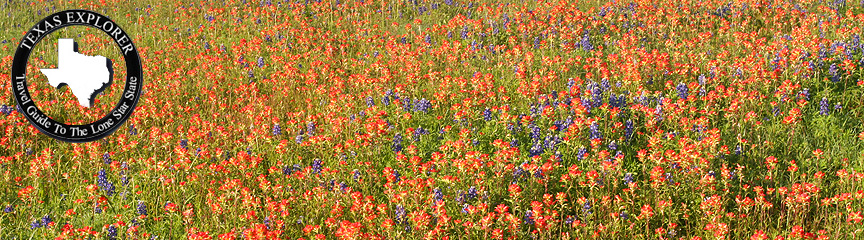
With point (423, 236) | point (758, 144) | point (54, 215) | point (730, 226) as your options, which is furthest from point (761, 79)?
point (54, 215)

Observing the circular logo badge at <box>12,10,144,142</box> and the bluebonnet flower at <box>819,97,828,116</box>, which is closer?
the bluebonnet flower at <box>819,97,828,116</box>

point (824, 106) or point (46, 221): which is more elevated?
point (46, 221)

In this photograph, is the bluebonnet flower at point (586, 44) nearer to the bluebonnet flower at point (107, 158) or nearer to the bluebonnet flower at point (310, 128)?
the bluebonnet flower at point (310, 128)

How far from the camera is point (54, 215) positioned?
4594 millimetres

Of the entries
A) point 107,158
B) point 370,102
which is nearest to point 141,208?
point 107,158

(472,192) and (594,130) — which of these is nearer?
(472,192)

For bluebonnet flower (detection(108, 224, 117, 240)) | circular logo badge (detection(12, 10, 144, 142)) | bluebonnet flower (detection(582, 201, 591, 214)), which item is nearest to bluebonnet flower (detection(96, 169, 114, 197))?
bluebonnet flower (detection(108, 224, 117, 240))

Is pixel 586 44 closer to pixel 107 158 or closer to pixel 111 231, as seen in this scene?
pixel 107 158

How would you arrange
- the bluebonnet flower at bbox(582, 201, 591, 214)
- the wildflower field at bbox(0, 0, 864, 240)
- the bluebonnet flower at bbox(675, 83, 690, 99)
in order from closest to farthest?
the bluebonnet flower at bbox(582, 201, 591, 214) → the wildflower field at bbox(0, 0, 864, 240) → the bluebonnet flower at bbox(675, 83, 690, 99)

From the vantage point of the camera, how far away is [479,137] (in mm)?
5391

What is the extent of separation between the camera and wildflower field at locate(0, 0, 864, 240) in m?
4.28

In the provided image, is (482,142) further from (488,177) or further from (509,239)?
(509,239)

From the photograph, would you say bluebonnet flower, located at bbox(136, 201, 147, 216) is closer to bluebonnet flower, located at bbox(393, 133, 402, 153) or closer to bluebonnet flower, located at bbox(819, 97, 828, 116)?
bluebonnet flower, located at bbox(393, 133, 402, 153)

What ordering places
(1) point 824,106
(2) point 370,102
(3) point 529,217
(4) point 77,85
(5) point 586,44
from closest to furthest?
(3) point 529,217, (1) point 824,106, (2) point 370,102, (4) point 77,85, (5) point 586,44
